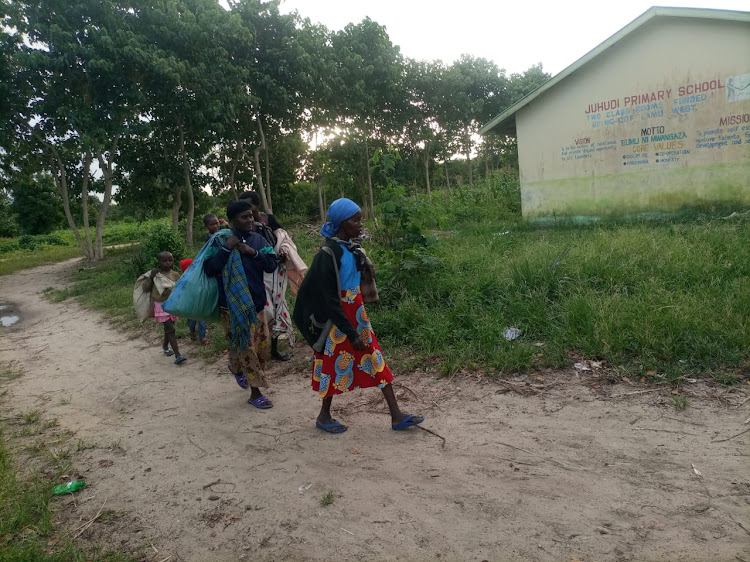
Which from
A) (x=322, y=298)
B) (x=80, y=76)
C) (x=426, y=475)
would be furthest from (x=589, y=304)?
(x=80, y=76)

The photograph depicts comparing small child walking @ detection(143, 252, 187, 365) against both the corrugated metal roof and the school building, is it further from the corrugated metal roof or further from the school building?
the corrugated metal roof

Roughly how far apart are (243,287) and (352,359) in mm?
1152

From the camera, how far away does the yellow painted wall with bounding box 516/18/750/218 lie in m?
9.44

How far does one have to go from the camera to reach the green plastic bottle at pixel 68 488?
3057mm

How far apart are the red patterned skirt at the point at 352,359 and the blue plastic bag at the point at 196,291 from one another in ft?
3.99

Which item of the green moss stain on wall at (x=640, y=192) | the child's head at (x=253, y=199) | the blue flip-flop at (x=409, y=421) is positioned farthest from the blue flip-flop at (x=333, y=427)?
the green moss stain on wall at (x=640, y=192)

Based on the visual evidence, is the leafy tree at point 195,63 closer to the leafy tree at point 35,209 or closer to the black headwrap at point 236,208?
the black headwrap at point 236,208

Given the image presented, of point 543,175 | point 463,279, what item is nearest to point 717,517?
point 463,279

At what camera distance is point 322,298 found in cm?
327

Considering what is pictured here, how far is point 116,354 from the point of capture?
6.39 metres

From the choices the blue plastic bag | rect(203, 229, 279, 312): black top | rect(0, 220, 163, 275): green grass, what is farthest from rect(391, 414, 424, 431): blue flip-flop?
rect(0, 220, 163, 275): green grass

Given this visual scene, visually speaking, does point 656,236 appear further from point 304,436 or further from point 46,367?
point 46,367

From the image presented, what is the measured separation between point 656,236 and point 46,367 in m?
8.37

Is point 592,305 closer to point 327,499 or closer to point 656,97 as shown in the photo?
point 327,499
